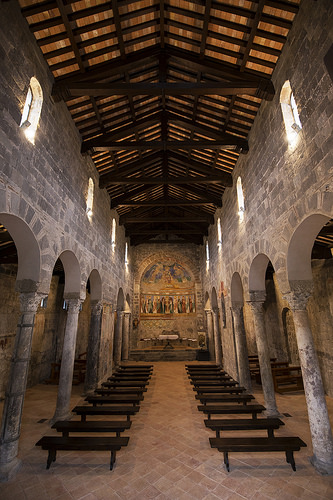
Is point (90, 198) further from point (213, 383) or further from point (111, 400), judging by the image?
point (213, 383)

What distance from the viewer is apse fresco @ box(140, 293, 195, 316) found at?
20.5 meters

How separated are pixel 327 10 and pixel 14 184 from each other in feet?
19.8

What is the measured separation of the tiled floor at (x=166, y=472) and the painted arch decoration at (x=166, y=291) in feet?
45.0

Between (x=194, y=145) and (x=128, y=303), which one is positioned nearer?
(x=194, y=145)

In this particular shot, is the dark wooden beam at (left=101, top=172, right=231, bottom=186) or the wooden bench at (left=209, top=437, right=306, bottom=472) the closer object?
the wooden bench at (left=209, top=437, right=306, bottom=472)

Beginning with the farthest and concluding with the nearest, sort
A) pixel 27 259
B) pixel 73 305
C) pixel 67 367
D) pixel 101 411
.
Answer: pixel 73 305 < pixel 67 367 < pixel 101 411 < pixel 27 259

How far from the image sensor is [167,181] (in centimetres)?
1105

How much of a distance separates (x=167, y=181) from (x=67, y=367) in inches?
310

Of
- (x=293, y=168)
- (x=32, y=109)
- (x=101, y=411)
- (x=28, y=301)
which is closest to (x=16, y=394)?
(x=28, y=301)

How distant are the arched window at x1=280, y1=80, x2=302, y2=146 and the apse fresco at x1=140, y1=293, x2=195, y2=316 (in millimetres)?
16334

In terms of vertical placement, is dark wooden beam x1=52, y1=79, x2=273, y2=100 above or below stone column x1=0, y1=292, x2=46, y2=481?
above

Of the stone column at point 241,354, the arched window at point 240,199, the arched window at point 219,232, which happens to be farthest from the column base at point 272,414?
the arched window at point 219,232

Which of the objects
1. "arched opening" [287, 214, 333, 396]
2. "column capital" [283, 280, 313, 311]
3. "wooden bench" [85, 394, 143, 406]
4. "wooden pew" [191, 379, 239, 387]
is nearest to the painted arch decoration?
"arched opening" [287, 214, 333, 396]

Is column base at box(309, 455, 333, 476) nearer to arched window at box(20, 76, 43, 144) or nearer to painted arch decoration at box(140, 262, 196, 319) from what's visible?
arched window at box(20, 76, 43, 144)
